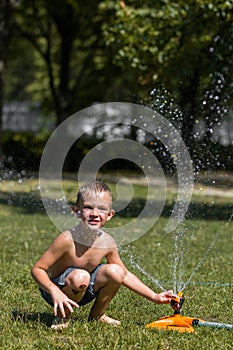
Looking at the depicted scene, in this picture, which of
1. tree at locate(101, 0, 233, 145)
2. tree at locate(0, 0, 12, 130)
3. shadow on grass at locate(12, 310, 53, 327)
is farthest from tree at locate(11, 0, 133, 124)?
shadow on grass at locate(12, 310, 53, 327)

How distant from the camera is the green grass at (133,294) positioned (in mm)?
3352

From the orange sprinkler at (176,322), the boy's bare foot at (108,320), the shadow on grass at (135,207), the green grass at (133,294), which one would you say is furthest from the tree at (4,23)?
the orange sprinkler at (176,322)

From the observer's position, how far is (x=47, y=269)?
11.7ft

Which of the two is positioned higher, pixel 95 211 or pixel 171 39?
pixel 95 211

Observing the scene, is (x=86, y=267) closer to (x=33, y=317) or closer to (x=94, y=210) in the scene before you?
(x=94, y=210)

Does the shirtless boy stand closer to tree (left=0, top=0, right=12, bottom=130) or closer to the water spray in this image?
the water spray

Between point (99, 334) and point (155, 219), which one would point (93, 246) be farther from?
point (155, 219)

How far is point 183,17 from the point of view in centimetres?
1017

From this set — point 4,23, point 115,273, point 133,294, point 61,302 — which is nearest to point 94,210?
point 115,273

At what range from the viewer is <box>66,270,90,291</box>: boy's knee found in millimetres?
3463

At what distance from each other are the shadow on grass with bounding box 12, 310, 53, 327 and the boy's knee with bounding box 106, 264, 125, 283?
44 cm

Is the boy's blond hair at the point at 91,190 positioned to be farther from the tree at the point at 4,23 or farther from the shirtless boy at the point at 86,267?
the tree at the point at 4,23

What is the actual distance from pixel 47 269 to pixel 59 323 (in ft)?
0.92

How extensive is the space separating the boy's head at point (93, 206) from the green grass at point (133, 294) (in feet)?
1.76
